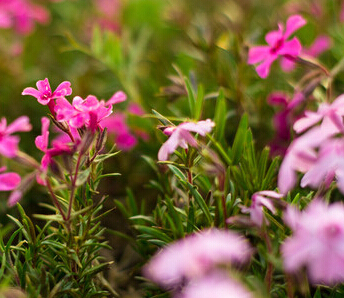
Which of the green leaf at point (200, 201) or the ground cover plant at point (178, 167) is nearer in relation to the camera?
the ground cover plant at point (178, 167)

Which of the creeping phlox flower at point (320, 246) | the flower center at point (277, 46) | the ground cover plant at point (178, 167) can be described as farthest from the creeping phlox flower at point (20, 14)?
the creeping phlox flower at point (320, 246)

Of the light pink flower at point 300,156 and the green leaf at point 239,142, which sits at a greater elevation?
the light pink flower at point 300,156

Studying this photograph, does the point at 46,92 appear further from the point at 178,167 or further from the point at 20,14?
the point at 20,14

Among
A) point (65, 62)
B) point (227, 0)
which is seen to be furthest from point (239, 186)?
point (227, 0)

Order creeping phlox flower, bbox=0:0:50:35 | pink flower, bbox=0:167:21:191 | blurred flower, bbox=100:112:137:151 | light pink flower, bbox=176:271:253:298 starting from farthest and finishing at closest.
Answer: creeping phlox flower, bbox=0:0:50:35 < blurred flower, bbox=100:112:137:151 < pink flower, bbox=0:167:21:191 < light pink flower, bbox=176:271:253:298

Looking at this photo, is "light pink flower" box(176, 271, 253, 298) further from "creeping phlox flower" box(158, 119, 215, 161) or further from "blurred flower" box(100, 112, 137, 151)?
"blurred flower" box(100, 112, 137, 151)

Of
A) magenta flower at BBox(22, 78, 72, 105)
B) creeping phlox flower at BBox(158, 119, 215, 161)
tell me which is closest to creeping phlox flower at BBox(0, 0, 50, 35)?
magenta flower at BBox(22, 78, 72, 105)

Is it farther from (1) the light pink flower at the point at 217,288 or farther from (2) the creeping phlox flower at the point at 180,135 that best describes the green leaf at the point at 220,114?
(1) the light pink flower at the point at 217,288

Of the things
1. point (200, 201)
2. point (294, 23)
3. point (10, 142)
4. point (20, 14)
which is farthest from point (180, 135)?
point (20, 14)

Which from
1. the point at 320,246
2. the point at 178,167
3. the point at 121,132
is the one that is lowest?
the point at 121,132
